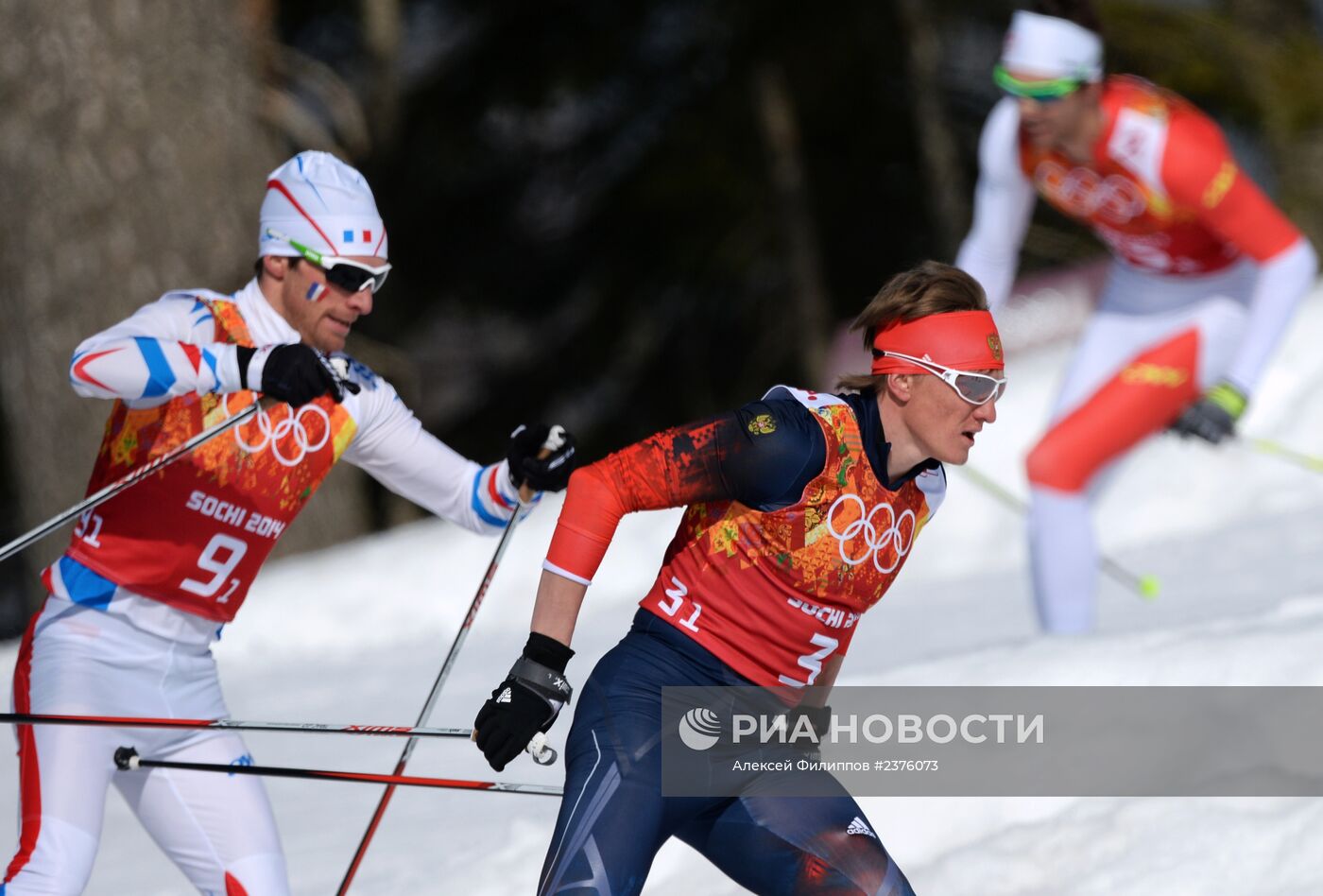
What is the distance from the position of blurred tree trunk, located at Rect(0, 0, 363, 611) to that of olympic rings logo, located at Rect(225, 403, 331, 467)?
4.42 meters

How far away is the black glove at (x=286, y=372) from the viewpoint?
3445mm

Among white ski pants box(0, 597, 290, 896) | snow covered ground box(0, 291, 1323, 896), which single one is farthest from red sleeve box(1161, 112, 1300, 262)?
white ski pants box(0, 597, 290, 896)

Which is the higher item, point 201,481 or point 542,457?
point 201,481

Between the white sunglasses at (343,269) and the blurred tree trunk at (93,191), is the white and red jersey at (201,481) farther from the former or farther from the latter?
the blurred tree trunk at (93,191)

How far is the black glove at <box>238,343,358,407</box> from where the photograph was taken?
3.45 m

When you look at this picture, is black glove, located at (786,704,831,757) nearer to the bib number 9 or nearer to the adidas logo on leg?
the adidas logo on leg

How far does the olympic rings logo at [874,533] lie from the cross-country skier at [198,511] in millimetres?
928

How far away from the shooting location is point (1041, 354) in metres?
10.2

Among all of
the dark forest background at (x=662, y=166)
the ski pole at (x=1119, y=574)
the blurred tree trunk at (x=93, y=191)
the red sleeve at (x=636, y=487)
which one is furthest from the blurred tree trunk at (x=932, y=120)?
the red sleeve at (x=636, y=487)

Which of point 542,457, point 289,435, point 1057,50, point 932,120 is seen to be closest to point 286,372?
point 289,435

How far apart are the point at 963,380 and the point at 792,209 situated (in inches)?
451

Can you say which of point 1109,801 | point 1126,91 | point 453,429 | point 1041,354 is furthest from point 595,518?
point 453,429

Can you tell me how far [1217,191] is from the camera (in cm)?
548

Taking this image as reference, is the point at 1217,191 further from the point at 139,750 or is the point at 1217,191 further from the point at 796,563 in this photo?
the point at 139,750
